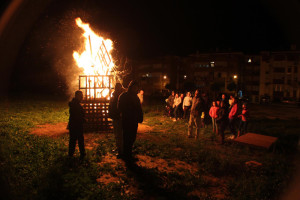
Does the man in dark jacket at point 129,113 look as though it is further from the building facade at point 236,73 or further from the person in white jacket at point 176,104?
the building facade at point 236,73

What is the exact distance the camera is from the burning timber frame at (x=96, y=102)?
10164mm

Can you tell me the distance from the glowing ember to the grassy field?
312 cm

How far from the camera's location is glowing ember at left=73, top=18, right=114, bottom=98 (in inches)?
416

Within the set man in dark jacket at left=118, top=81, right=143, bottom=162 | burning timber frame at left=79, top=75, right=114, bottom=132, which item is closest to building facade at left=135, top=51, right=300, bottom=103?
burning timber frame at left=79, top=75, right=114, bottom=132

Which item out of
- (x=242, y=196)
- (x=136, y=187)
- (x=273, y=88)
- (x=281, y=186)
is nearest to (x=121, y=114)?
(x=136, y=187)

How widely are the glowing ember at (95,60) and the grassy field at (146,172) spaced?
10.2 feet

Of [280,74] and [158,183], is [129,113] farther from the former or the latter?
[280,74]

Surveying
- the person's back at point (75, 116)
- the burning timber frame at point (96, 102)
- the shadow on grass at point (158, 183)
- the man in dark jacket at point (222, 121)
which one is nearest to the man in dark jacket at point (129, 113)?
the shadow on grass at point (158, 183)

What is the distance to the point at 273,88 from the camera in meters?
60.6

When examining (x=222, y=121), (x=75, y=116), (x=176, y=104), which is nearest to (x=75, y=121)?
(x=75, y=116)

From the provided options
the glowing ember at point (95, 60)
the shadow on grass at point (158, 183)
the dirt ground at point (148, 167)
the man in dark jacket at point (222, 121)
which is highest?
the glowing ember at point (95, 60)

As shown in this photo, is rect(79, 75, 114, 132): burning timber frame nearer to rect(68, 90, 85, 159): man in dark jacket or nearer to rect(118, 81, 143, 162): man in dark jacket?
rect(68, 90, 85, 159): man in dark jacket

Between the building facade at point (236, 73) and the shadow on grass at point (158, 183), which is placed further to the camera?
the building facade at point (236, 73)

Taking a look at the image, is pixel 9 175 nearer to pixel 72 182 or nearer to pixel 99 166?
pixel 72 182
